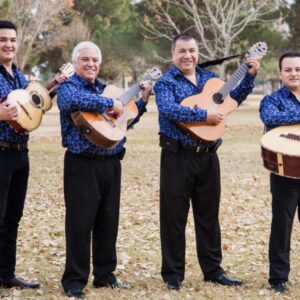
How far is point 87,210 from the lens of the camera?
5.48 meters

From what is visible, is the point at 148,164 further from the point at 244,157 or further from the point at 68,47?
the point at 68,47

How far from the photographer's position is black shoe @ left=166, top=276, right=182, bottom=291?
5.76 meters

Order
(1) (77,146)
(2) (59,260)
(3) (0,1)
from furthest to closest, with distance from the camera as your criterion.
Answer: (3) (0,1), (2) (59,260), (1) (77,146)

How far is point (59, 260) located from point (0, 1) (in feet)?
48.2

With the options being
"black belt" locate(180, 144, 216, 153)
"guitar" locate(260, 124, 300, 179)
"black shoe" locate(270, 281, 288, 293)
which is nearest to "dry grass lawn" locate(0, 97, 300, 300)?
"black shoe" locate(270, 281, 288, 293)

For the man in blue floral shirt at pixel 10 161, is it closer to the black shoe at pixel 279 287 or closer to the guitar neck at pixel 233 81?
the guitar neck at pixel 233 81

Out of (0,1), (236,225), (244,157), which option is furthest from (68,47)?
(236,225)

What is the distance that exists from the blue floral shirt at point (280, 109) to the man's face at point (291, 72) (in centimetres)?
7

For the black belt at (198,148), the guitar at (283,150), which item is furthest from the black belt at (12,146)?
the guitar at (283,150)

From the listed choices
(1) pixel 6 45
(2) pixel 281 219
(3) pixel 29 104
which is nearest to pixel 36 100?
(3) pixel 29 104

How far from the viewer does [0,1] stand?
2006 centimetres

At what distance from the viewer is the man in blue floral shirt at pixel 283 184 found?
552cm

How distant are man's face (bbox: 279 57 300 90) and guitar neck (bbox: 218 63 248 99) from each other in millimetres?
350

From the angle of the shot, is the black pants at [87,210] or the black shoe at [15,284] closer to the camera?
the black pants at [87,210]
